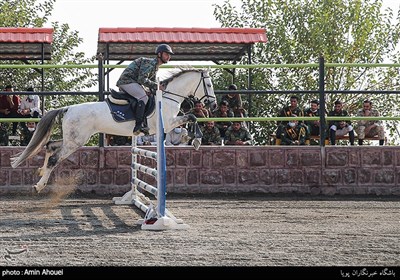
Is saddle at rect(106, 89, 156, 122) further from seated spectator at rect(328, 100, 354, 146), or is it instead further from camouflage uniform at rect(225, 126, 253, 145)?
seated spectator at rect(328, 100, 354, 146)

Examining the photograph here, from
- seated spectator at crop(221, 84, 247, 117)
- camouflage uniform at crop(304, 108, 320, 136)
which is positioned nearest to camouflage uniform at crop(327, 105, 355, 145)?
camouflage uniform at crop(304, 108, 320, 136)

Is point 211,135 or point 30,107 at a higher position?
point 30,107

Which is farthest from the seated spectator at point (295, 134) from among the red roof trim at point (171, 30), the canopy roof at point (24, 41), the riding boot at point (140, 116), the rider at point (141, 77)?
the canopy roof at point (24, 41)

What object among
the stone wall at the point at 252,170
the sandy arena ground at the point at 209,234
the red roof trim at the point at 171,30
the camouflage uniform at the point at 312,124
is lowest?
the sandy arena ground at the point at 209,234

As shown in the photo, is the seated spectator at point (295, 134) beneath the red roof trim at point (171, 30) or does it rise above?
beneath

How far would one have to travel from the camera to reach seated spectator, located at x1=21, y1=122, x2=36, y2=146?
43.0 feet

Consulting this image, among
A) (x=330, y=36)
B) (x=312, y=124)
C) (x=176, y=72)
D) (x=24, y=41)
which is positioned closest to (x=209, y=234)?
(x=176, y=72)

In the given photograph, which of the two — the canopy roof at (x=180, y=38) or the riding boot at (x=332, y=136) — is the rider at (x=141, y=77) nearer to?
the riding boot at (x=332, y=136)

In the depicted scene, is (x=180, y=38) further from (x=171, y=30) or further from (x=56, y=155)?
(x=56, y=155)

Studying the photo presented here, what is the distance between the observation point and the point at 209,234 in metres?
7.59

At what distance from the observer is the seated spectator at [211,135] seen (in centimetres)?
1280

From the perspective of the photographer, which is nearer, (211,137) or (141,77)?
(141,77)

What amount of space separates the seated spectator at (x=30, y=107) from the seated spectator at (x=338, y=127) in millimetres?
4550

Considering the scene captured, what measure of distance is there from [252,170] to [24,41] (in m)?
5.27
